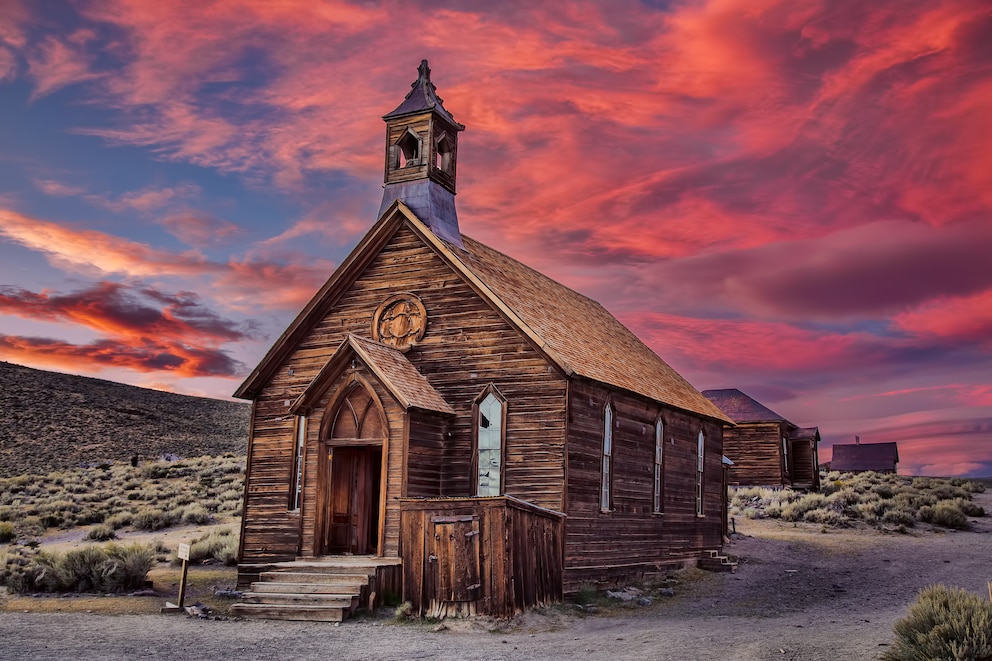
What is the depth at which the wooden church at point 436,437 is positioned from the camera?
1532 centimetres

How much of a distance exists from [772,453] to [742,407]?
4368 mm

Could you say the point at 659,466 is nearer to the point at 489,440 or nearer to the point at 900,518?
the point at 489,440

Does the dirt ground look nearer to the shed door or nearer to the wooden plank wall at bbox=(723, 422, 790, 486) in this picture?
the shed door

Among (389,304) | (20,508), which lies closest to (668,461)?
(389,304)

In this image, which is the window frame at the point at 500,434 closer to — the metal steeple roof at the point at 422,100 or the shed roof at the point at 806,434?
the metal steeple roof at the point at 422,100

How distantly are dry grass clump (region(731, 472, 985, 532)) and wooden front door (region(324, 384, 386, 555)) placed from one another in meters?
21.7

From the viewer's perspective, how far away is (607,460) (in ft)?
65.9

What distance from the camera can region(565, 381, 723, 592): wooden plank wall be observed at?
18656 mm

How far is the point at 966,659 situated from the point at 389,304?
45.1 ft

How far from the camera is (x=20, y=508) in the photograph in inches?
1486

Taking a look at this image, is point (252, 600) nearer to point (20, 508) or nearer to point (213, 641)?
point (213, 641)

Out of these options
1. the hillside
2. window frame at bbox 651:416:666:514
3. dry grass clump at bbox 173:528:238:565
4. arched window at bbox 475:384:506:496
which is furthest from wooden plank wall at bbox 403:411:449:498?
the hillside

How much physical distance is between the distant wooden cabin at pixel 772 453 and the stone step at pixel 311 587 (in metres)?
34.4

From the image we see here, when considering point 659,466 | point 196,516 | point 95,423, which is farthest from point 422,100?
point 95,423
